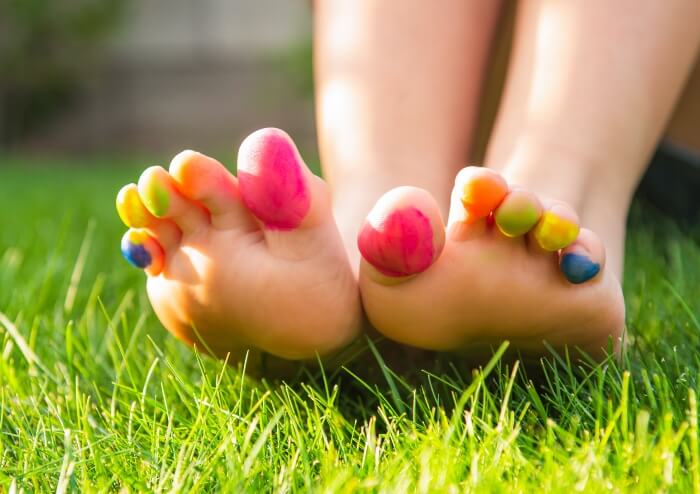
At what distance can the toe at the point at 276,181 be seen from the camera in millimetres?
615

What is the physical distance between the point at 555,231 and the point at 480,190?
6 centimetres

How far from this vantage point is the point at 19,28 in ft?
19.7

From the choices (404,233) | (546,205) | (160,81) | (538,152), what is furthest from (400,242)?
(160,81)

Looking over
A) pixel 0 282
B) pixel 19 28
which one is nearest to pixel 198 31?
pixel 19 28

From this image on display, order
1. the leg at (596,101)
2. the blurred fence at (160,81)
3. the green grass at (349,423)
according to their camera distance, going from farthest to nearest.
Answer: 1. the blurred fence at (160,81)
2. the leg at (596,101)
3. the green grass at (349,423)

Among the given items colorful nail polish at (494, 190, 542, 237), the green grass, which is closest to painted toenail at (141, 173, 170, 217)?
the green grass

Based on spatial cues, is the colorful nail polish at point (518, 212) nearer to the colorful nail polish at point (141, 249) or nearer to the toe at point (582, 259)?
the toe at point (582, 259)

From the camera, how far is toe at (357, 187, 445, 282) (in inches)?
23.6

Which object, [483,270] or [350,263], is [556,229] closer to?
[483,270]

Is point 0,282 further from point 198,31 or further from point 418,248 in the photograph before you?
point 198,31

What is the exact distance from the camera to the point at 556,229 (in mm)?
613

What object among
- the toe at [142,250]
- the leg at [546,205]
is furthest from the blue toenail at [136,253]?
the leg at [546,205]

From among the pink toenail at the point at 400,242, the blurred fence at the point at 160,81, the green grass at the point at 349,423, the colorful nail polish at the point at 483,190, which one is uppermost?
the colorful nail polish at the point at 483,190

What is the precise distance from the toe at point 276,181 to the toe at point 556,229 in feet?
0.51
